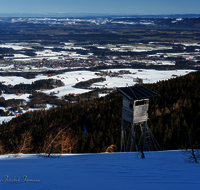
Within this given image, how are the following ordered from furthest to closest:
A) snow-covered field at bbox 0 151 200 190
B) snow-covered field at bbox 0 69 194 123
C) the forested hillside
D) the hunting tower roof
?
snow-covered field at bbox 0 69 194 123 → the forested hillside → the hunting tower roof → snow-covered field at bbox 0 151 200 190

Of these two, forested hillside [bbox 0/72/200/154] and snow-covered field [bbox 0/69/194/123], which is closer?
forested hillside [bbox 0/72/200/154]

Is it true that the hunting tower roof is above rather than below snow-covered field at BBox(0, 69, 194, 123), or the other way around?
above

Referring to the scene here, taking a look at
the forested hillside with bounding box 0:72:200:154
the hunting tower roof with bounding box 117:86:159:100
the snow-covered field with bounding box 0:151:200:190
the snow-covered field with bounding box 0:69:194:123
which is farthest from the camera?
the snow-covered field with bounding box 0:69:194:123

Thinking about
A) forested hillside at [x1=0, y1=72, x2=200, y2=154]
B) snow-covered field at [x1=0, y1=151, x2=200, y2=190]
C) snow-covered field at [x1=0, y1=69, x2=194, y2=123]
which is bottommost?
snow-covered field at [x1=0, y1=69, x2=194, y2=123]

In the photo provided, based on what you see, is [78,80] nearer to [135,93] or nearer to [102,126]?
[102,126]

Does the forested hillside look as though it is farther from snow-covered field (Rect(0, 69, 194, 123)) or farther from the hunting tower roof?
snow-covered field (Rect(0, 69, 194, 123))

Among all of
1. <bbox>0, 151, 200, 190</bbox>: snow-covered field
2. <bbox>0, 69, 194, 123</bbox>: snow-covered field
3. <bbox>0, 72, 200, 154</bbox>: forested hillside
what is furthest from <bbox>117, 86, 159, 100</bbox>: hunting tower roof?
<bbox>0, 69, 194, 123</bbox>: snow-covered field

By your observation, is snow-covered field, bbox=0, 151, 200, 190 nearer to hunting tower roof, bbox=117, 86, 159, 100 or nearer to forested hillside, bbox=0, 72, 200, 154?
hunting tower roof, bbox=117, 86, 159, 100
